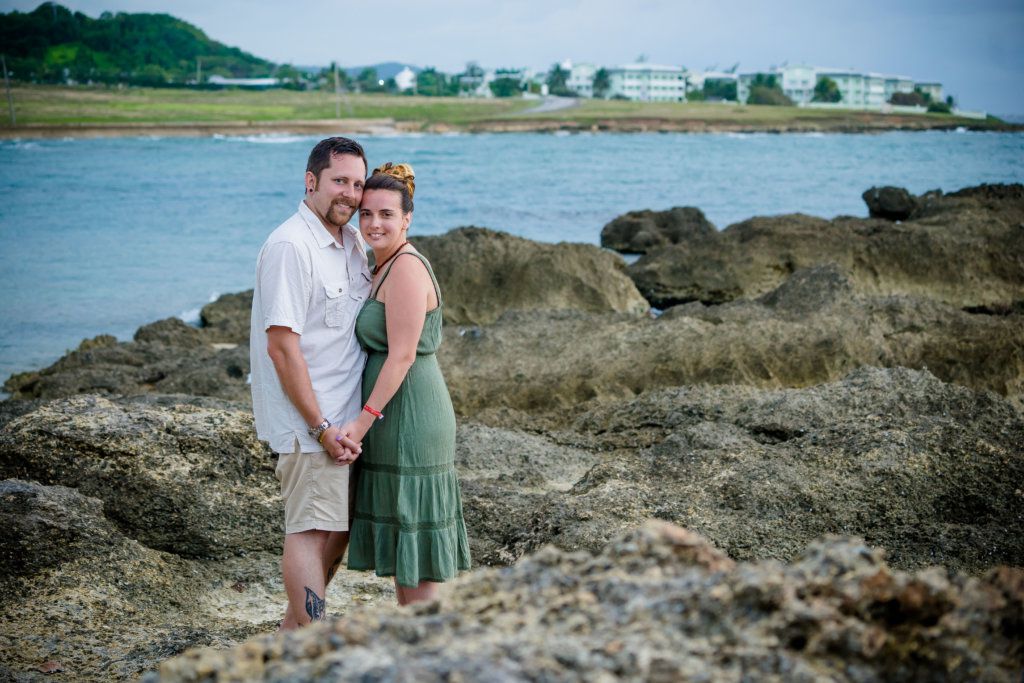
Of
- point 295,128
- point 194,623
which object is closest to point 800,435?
point 194,623

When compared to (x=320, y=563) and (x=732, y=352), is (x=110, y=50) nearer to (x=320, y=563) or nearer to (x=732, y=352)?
(x=732, y=352)

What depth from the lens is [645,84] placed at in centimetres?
14888

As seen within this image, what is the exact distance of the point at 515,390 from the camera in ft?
27.7

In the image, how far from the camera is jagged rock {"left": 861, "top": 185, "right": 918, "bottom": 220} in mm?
26219

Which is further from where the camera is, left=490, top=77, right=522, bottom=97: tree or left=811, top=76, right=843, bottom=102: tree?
left=811, top=76, right=843, bottom=102: tree

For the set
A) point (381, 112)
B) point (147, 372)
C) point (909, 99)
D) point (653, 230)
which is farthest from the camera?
point (909, 99)

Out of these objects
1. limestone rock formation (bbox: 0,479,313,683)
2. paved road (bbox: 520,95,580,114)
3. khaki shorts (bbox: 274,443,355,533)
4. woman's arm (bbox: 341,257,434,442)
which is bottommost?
limestone rock formation (bbox: 0,479,313,683)

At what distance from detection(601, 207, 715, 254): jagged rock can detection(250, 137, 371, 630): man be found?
20.4 m

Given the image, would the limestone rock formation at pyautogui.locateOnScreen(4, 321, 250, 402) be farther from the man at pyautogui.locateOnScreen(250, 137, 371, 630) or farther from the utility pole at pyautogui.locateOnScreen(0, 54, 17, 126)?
the utility pole at pyautogui.locateOnScreen(0, 54, 17, 126)

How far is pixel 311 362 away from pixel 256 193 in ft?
134

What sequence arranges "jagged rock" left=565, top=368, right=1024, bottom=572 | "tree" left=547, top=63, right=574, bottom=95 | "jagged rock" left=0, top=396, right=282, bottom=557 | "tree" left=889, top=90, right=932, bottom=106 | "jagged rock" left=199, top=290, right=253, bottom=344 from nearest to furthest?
"jagged rock" left=565, top=368, right=1024, bottom=572, "jagged rock" left=0, top=396, right=282, bottom=557, "jagged rock" left=199, top=290, right=253, bottom=344, "tree" left=889, top=90, right=932, bottom=106, "tree" left=547, top=63, right=574, bottom=95

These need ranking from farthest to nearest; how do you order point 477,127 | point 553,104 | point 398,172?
1. point 553,104
2. point 477,127
3. point 398,172

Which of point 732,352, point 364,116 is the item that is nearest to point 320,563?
point 732,352

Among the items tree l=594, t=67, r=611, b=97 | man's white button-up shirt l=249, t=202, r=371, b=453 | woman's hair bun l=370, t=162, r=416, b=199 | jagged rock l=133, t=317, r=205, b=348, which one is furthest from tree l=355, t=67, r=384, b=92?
man's white button-up shirt l=249, t=202, r=371, b=453
